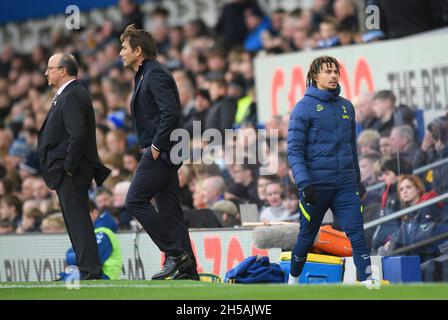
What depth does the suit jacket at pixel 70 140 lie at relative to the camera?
36.0ft

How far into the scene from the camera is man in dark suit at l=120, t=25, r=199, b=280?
419 inches

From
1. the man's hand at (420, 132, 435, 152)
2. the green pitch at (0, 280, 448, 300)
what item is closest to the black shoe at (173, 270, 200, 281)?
the green pitch at (0, 280, 448, 300)

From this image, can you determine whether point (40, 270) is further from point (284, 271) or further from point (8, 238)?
point (284, 271)

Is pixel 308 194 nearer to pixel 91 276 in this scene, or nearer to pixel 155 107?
pixel 155 107

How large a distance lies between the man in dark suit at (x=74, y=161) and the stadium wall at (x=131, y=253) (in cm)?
228

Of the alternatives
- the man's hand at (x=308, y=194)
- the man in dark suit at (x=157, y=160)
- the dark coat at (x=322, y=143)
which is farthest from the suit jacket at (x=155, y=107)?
the man's hand at (x=308, y=194)

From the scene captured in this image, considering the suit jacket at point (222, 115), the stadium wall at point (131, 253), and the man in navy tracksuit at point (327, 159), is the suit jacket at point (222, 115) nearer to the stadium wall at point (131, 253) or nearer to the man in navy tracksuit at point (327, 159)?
the stadium wall at point (131, 253)

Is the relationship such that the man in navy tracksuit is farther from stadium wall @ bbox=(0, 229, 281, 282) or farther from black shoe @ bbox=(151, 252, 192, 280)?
stadium wall @ bbox=(0, 229, 281, 282)

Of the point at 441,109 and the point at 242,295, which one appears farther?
the point at 441,109

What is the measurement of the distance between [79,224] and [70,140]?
73cm

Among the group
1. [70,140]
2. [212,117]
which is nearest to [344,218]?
[70,140]

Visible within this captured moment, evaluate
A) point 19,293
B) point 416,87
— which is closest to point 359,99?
point 416,87
